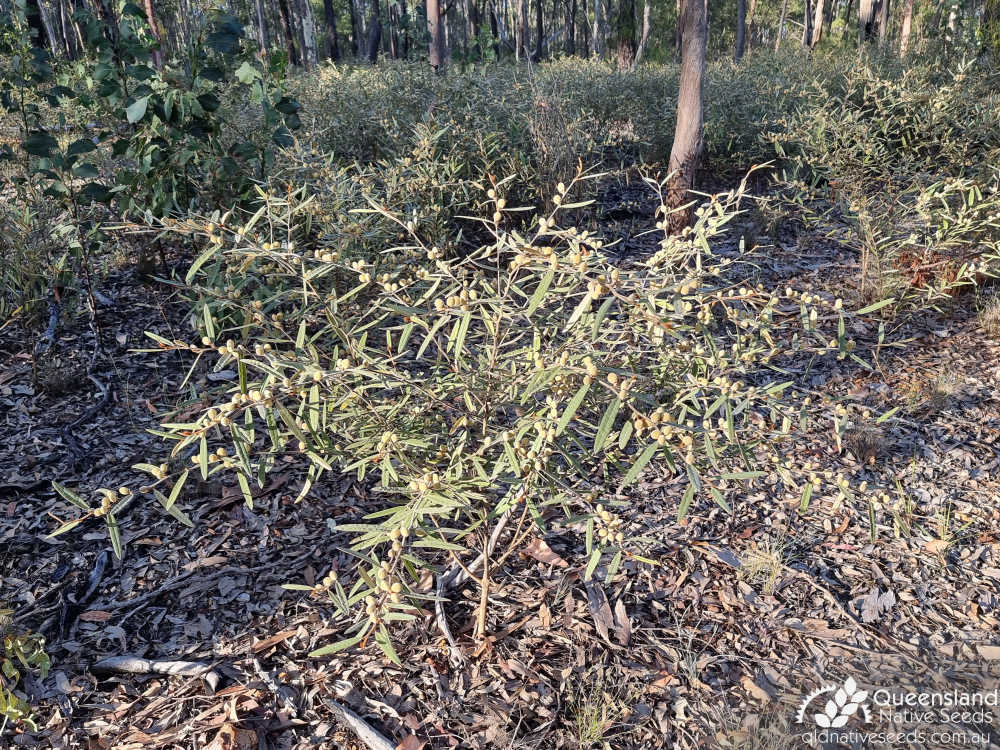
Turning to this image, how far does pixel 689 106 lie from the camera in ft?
17.1

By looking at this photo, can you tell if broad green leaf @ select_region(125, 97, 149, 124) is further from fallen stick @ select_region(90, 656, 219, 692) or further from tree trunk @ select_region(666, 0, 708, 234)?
tree trunk @ select_region(666, 0, 708, 234)

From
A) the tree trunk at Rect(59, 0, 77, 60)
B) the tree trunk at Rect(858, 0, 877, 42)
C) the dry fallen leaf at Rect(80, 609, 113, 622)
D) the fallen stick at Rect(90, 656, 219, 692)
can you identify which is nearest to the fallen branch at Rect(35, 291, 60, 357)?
the dry fallen leaf at Rect(80, 609, 113, 622)

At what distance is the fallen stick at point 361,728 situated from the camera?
6.18ft

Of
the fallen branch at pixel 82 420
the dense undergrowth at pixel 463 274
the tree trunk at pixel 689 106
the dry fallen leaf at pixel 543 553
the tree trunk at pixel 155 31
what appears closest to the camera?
the dense undergrowth at pixel 463 274

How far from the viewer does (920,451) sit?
3.16m

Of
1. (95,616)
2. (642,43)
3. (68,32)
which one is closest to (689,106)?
(95,616)

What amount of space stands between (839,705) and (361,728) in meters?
1.40

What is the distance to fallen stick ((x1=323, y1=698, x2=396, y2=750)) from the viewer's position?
1884 millimetres

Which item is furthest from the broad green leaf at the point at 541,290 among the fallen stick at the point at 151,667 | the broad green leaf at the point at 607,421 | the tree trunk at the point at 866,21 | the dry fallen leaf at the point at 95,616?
the tree trunk at the point at 866,21

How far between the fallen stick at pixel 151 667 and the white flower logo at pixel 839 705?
1803 millimetres

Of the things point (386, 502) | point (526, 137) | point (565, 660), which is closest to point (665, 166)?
point (526, 137)

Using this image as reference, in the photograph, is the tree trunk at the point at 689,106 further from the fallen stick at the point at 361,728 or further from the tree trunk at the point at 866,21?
the tree trunk at the point at 866,21

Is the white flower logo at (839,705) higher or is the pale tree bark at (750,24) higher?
the pale tree bark at (750,24)

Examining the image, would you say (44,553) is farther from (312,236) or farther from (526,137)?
(526,137)
